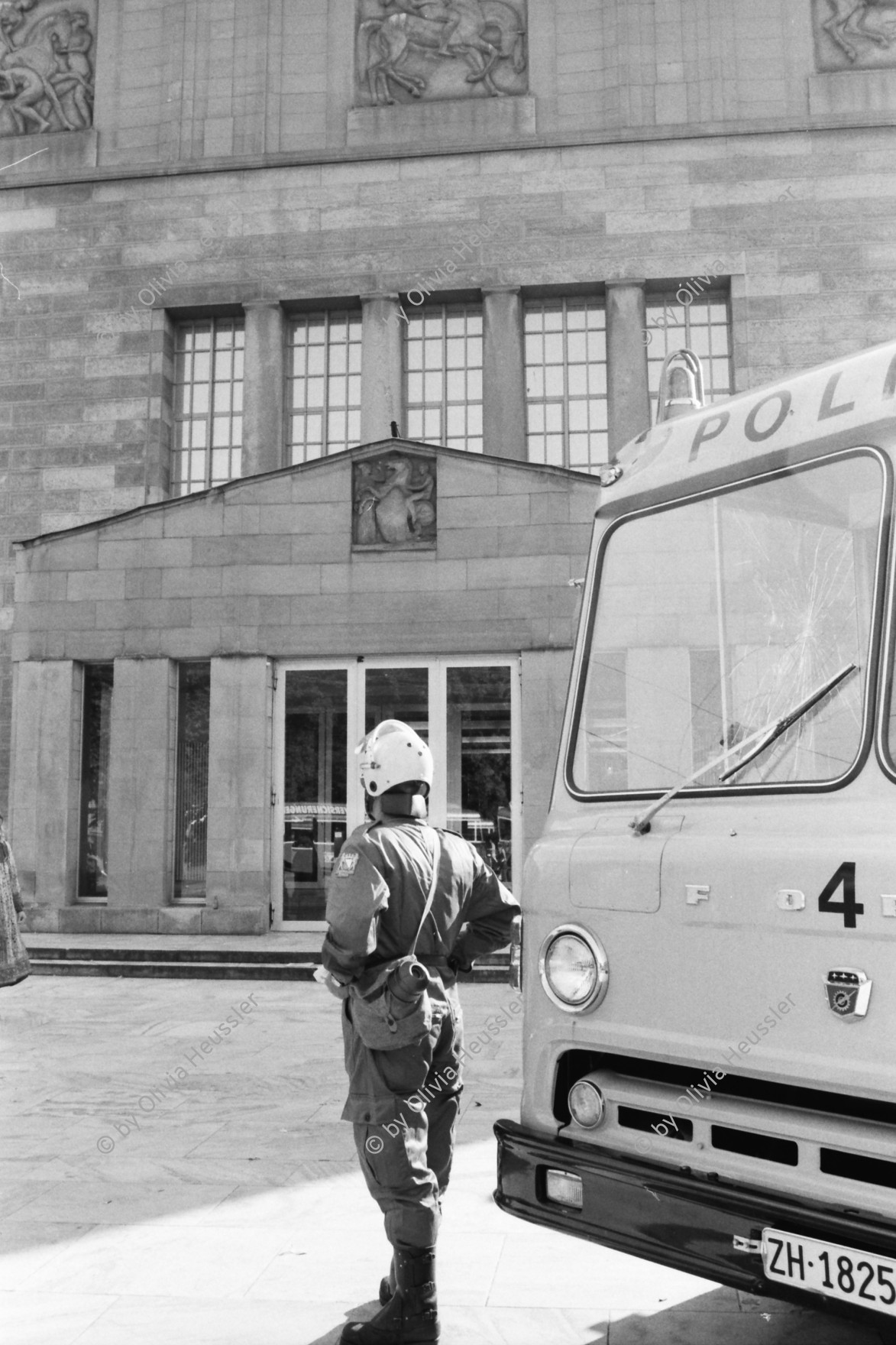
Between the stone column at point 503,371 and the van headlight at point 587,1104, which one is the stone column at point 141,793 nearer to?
the stone column at point 503,371

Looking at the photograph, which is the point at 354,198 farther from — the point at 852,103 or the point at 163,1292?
the point at 163,1292

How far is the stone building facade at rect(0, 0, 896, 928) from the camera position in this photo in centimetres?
1983

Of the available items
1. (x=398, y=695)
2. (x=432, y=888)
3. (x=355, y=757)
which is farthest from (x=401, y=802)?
(x=398, y=695)

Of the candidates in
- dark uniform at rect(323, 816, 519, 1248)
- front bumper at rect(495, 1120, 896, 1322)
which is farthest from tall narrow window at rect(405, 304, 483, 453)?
front bumper at rect(495, 1120, 896, 1322)

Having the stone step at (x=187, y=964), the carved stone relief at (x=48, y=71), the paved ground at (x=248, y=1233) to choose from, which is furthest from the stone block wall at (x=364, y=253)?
the paved ground at (x=248, y=1233)

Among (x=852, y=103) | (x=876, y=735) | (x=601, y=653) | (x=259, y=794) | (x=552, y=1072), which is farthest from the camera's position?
(x=852, y=103)

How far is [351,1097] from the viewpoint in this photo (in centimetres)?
396

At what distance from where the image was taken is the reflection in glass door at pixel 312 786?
15.5 metres

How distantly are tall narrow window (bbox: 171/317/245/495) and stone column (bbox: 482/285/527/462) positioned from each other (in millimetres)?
4286

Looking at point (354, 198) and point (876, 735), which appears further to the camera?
point (354, 198)

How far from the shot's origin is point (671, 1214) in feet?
10.6

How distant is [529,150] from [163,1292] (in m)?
19.3

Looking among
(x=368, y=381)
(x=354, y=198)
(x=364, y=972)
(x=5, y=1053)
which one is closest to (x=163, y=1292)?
(x=364, y=972)

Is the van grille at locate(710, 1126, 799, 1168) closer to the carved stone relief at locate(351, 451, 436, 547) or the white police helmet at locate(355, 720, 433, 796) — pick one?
the white police helmet at locate(355, 720, 433, 796)
